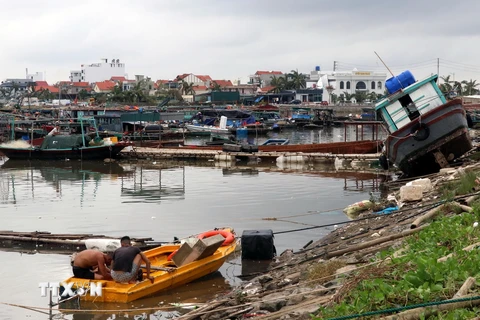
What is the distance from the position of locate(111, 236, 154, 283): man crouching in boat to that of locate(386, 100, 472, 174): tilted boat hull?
51.7 feet

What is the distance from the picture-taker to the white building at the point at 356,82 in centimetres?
12219

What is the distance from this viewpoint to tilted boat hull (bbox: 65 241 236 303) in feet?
40.7

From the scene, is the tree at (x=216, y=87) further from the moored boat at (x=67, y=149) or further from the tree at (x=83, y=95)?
the moored boat at (x=67, y=149)

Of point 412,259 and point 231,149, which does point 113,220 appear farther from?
point 231,149

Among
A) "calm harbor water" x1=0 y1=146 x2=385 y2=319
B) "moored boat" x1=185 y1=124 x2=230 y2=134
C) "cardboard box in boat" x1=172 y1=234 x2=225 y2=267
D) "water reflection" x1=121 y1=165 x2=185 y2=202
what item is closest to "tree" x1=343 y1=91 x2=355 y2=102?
"moored boat" x1=185 y1=124 x2=230 y2=134

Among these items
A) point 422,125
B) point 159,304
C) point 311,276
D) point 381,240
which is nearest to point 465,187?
point 381,240

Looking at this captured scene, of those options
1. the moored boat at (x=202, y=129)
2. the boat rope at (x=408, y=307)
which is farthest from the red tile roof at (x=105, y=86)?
the boat rope at (x=408, y=307)

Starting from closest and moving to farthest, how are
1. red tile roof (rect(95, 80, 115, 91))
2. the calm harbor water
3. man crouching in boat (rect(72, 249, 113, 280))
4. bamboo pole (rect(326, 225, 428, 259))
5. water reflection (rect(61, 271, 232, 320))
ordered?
bamboo pole (rect(326, 225, 428, 259)) → water reflection (rect(61, 271, 232, 320)) → man crouching in boat (rect(72, 249, 113, 280)) → the calm harbor water → red tile roof (rect(95, 80, 115, 91))

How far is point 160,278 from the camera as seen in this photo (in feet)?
42.8

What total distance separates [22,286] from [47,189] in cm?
1888

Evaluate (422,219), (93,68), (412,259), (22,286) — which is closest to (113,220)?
(22,286)

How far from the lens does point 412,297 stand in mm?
7348

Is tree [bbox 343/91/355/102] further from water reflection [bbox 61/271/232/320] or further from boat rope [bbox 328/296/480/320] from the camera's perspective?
boat rope [bbox 328/296/480/320]

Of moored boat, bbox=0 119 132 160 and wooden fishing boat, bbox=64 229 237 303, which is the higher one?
moored boat, bbox=0 119 132 160
